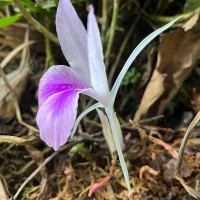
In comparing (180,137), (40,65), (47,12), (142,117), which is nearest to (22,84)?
(40,65)

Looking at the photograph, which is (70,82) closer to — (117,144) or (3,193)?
(117,144)

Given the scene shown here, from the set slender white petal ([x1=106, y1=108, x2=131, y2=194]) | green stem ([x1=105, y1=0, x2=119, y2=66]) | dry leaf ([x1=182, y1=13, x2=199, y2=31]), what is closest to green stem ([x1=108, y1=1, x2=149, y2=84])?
green stem ([x1=105, y1=0, x2=119, y2=66])

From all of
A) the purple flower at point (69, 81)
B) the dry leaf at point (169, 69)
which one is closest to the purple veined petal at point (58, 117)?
the purple flower at point (69, 81)

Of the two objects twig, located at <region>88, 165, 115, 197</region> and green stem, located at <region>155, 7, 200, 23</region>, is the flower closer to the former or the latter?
twig, located at <region>88, 165, 115, 197</region>

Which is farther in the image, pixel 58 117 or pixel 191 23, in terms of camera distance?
pixel 191 23

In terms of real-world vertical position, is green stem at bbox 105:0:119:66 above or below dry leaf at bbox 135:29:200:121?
above

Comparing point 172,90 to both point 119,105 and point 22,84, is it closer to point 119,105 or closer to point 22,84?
point 119,105

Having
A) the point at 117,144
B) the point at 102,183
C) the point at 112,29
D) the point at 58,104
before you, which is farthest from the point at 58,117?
the point at 112,29
